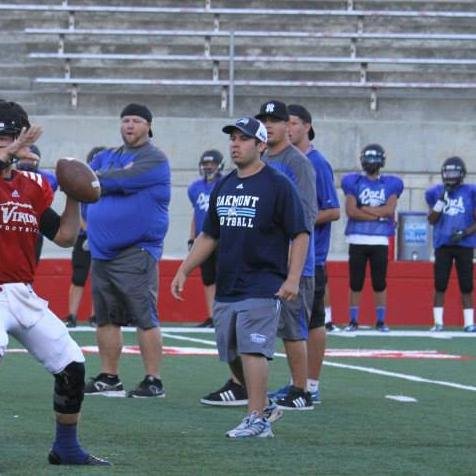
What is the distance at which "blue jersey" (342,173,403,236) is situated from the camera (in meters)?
16.7

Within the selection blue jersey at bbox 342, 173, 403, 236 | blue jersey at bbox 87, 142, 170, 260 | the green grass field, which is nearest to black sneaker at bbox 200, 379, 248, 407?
the green grass field

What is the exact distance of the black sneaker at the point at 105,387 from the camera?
9820mm

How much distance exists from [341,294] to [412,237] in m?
1.47

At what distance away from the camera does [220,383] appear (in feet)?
35.3

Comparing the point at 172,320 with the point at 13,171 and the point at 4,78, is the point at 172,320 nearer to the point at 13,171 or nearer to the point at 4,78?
the point at 4,78

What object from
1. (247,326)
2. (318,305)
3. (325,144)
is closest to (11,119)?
(247,326)

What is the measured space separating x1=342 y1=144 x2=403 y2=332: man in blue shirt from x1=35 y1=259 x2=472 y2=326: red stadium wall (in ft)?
3.46

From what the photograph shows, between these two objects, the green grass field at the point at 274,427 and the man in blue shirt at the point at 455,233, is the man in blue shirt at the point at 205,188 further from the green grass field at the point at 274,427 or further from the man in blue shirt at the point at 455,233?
the green grass field at the point at 274,427

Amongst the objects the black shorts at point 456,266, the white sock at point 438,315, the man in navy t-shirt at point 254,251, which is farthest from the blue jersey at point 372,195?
the man in navy t-shirt at point 254,251

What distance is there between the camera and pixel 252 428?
772 cm

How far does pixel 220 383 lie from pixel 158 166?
5.56 feet

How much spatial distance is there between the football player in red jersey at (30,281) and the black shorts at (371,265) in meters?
9.94

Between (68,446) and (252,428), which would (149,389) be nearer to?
(252,428)

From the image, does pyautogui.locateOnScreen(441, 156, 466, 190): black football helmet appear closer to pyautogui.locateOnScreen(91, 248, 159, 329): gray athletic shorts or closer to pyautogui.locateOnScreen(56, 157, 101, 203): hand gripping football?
pyautogui.locateOnScreen(91, 248, 159, 329): gray athletic shorts
